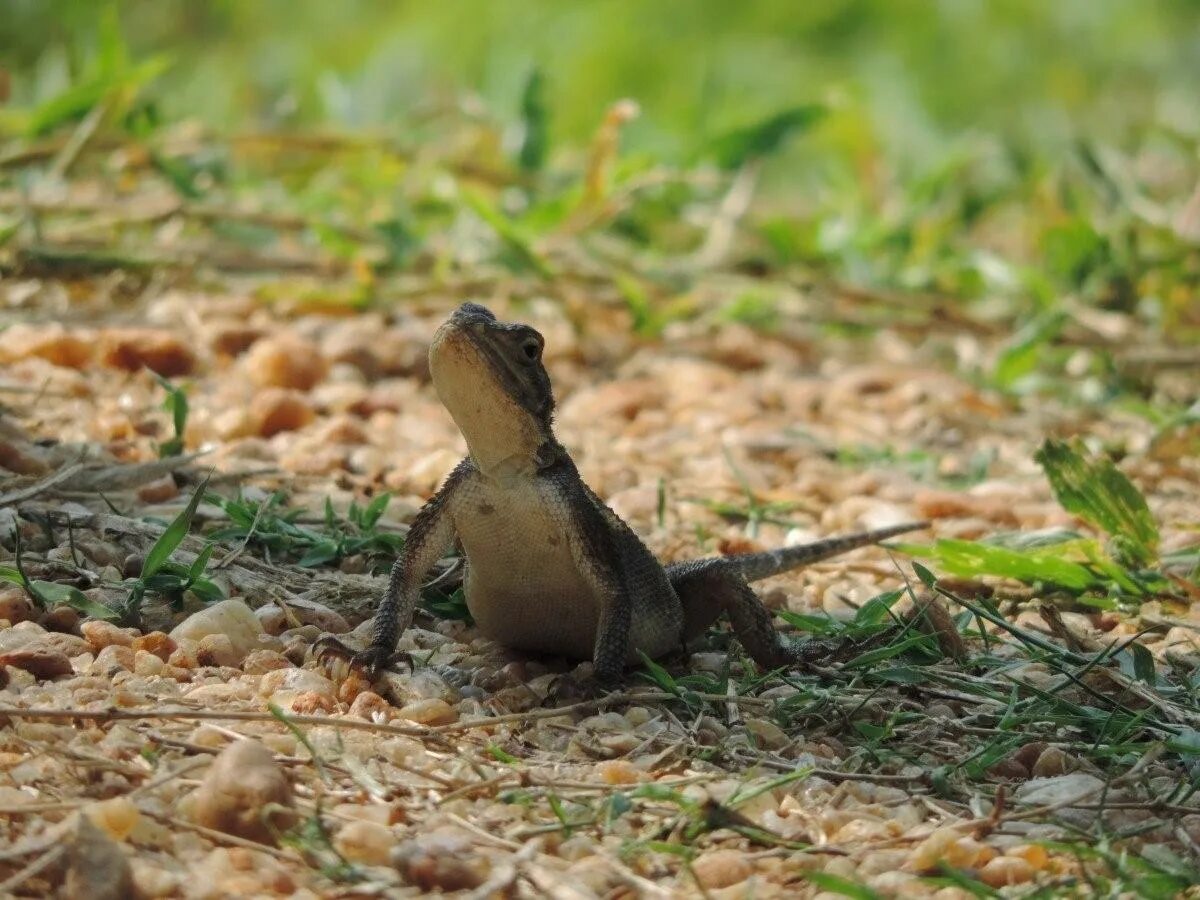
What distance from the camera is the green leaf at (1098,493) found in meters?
4.34

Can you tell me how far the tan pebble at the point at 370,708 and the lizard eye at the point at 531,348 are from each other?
874 mm

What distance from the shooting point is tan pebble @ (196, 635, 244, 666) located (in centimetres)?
333

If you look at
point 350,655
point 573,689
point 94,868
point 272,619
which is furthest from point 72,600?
point 94,868

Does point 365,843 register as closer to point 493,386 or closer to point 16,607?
point 16,607

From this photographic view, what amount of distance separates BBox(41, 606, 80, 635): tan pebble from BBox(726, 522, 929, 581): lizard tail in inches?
60.3

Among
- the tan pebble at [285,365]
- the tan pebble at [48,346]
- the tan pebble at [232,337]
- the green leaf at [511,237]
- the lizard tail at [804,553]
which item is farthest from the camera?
the green leaf at [511,237]

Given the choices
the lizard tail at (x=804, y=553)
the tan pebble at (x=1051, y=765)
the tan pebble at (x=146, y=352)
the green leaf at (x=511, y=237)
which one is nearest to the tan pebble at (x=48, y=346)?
the tan pebble at (x=146, y=352)

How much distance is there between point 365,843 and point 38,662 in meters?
0.88

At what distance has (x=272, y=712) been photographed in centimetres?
291

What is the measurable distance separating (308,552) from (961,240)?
538cm

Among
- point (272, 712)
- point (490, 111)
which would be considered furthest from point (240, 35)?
point (272, 712)

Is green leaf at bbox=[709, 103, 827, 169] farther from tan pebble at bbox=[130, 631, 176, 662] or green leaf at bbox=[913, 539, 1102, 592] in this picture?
tan pebble at bbox=[130, 631, 176, 662]

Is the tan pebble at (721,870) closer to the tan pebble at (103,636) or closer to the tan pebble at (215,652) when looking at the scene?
the tan pebble at (215,652)

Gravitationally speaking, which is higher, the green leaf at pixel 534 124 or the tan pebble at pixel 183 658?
the green leaf at pixel 534 124
